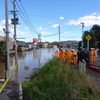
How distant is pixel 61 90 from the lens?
4078 mm

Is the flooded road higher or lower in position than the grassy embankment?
lower

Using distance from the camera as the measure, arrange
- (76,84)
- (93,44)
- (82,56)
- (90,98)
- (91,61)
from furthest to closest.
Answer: (93,44) < (91,61) < (82,56) < (76,84) < (90,98)

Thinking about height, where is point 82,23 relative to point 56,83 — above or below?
above

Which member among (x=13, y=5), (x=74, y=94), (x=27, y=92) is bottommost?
(x=27, y=92)

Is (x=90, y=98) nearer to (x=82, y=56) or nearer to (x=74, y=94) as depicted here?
(x=74, y=94)

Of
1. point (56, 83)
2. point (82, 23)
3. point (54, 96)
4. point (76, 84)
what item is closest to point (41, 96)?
point (54, 96)

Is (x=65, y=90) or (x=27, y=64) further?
(x=27, y=64)

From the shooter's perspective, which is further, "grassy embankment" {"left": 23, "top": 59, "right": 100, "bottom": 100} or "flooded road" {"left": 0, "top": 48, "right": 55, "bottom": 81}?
"flooded road" {"left": 0, "top": 48, "right": 55, "bottom": 81}

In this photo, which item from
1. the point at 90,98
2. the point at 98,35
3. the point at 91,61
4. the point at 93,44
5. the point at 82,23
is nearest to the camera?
the point at 90,98

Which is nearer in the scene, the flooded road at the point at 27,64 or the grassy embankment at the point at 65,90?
the grassy embankment at the point at 65,90

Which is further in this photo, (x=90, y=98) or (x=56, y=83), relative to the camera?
(x=56, y=83)

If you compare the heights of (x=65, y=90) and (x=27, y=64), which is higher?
(x=65, y=90)

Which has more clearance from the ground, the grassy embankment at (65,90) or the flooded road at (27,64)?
the grassy embankment at (65,90)

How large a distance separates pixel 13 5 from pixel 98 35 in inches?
2056
